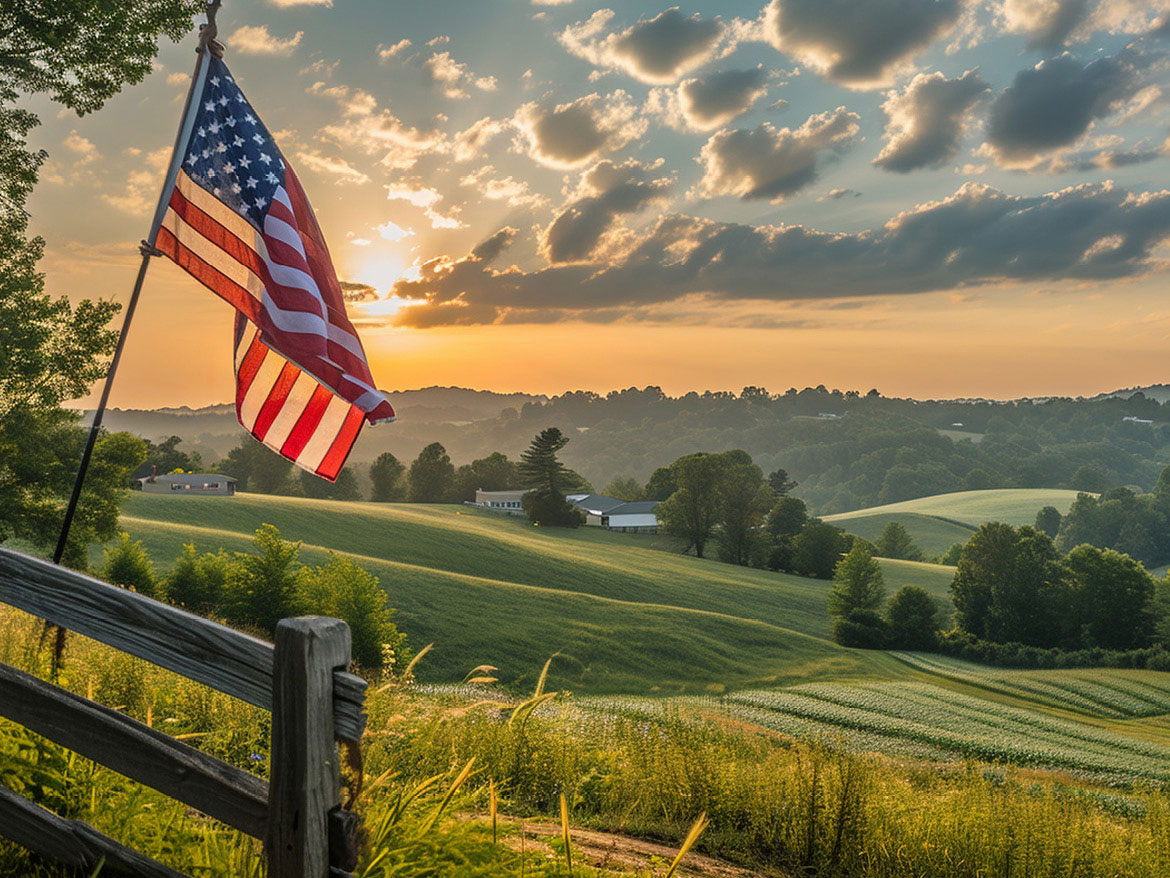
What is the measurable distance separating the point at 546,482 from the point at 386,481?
28373 mm

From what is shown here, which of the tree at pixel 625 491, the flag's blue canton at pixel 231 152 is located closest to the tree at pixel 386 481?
the tree at pixel 625 491

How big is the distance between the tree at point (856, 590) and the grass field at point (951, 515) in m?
A: 69.3

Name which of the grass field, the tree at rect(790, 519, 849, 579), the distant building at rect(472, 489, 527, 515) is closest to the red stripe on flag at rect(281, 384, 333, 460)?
the tree at rect(790, 519, 849, 579)

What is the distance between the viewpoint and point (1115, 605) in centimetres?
6038

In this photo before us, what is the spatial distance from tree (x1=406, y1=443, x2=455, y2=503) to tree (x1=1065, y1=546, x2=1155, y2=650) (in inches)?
2680

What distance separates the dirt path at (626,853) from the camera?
4.85m

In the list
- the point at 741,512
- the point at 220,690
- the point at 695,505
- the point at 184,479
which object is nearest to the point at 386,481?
the point at 184,479

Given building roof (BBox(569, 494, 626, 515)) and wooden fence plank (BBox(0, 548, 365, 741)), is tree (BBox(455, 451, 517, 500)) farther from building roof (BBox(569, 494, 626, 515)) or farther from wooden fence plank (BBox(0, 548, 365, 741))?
wooden fence plank (BBox(0, 548, 365, 741))

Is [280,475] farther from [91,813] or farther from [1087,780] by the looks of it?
[91,813]

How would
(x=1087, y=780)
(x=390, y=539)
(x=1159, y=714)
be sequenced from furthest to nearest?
(x=390, y=539) → (x=1159, y=714) → (x=1087, y=780)

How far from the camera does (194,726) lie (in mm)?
7121

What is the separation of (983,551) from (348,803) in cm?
7103

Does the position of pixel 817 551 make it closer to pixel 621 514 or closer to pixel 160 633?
pixel 621 514

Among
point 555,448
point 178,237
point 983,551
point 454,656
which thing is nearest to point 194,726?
point 178,237
